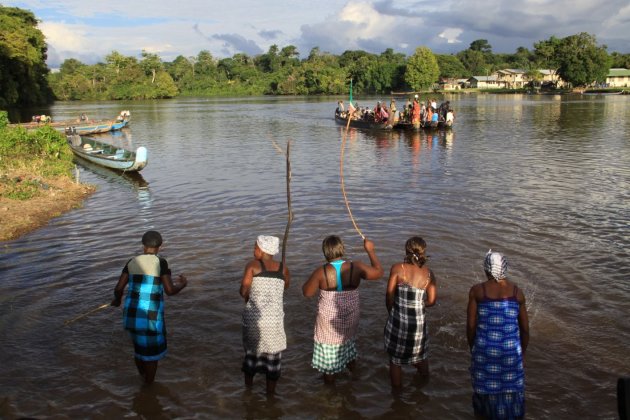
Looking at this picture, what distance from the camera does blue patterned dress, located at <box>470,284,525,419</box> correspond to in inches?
156

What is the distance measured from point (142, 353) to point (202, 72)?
495 feet

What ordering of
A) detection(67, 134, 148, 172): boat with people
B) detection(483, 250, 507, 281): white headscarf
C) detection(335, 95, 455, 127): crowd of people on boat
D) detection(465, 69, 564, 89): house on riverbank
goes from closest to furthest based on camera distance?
detection(483, 250, 507, 281): white headscarf
detection(67, 134, 148, 172): boat with people
detection(335, 95, 455, 127): crowd of people on boat
detection(465, 69, 564, 89): house on riverbank

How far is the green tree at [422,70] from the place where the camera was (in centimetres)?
11712

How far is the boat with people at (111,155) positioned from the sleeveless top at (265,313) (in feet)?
52.3

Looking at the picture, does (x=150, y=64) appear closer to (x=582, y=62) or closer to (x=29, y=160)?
(x=582, y=62)

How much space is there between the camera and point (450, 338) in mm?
6395

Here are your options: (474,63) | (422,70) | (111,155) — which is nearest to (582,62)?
(422,70)

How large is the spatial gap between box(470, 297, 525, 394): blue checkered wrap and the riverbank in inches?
413

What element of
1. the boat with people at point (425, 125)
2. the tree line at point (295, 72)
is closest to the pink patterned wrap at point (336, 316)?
the boat with people at point (425, 125)

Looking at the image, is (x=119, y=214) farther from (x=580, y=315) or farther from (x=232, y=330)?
(x=580, y=315)

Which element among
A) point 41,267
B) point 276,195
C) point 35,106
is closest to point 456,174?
point 276,195

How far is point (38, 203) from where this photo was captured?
13547 mm

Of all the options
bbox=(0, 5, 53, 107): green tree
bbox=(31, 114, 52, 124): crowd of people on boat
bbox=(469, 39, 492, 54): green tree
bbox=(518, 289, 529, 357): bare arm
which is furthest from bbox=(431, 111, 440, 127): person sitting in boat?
bbox=(469, 39, 492, 54): green tree

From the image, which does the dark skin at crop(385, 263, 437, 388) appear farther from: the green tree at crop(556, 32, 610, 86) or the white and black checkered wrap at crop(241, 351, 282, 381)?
the green tree at crop(556, 32, 610, 86)
